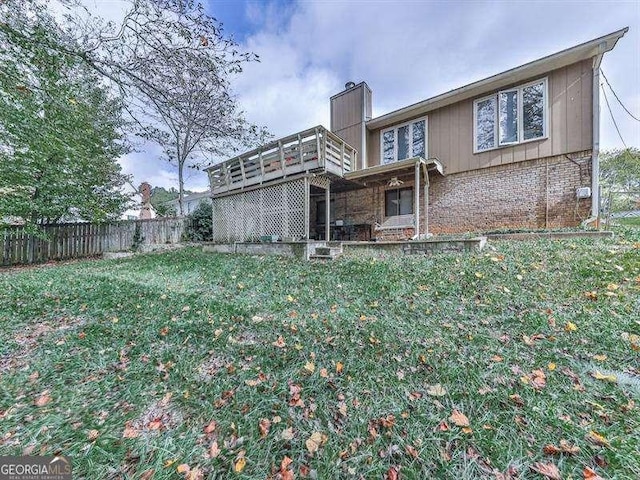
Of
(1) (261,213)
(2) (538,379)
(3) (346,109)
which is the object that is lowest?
(2) (538,379)

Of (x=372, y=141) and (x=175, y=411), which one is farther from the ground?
(x=372, y=141)

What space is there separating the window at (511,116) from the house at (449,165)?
0.03 metres

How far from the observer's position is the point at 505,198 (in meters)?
8.23

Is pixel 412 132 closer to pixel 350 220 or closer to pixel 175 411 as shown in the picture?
pixel 350 220

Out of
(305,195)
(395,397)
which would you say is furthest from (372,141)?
(395,397)

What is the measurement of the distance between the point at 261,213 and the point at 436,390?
7658 mm

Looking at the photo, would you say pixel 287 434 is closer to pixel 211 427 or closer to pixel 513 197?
pixel 211 427

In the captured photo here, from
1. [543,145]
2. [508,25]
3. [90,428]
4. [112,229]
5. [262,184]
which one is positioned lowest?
[90,428]

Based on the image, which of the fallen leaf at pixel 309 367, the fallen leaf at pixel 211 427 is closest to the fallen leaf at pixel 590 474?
the fallen leaf at pixel 309 367

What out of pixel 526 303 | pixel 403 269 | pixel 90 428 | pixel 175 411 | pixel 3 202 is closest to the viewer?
pixel 90 428

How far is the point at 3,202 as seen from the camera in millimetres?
7633

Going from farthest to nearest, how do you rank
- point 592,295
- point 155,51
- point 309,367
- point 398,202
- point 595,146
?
point 398,202, point 595,146, point 155,51, point 592,295, point 309,367

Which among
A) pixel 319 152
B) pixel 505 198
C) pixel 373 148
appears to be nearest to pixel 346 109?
pixel 373 148

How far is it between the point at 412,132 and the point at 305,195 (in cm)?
519
